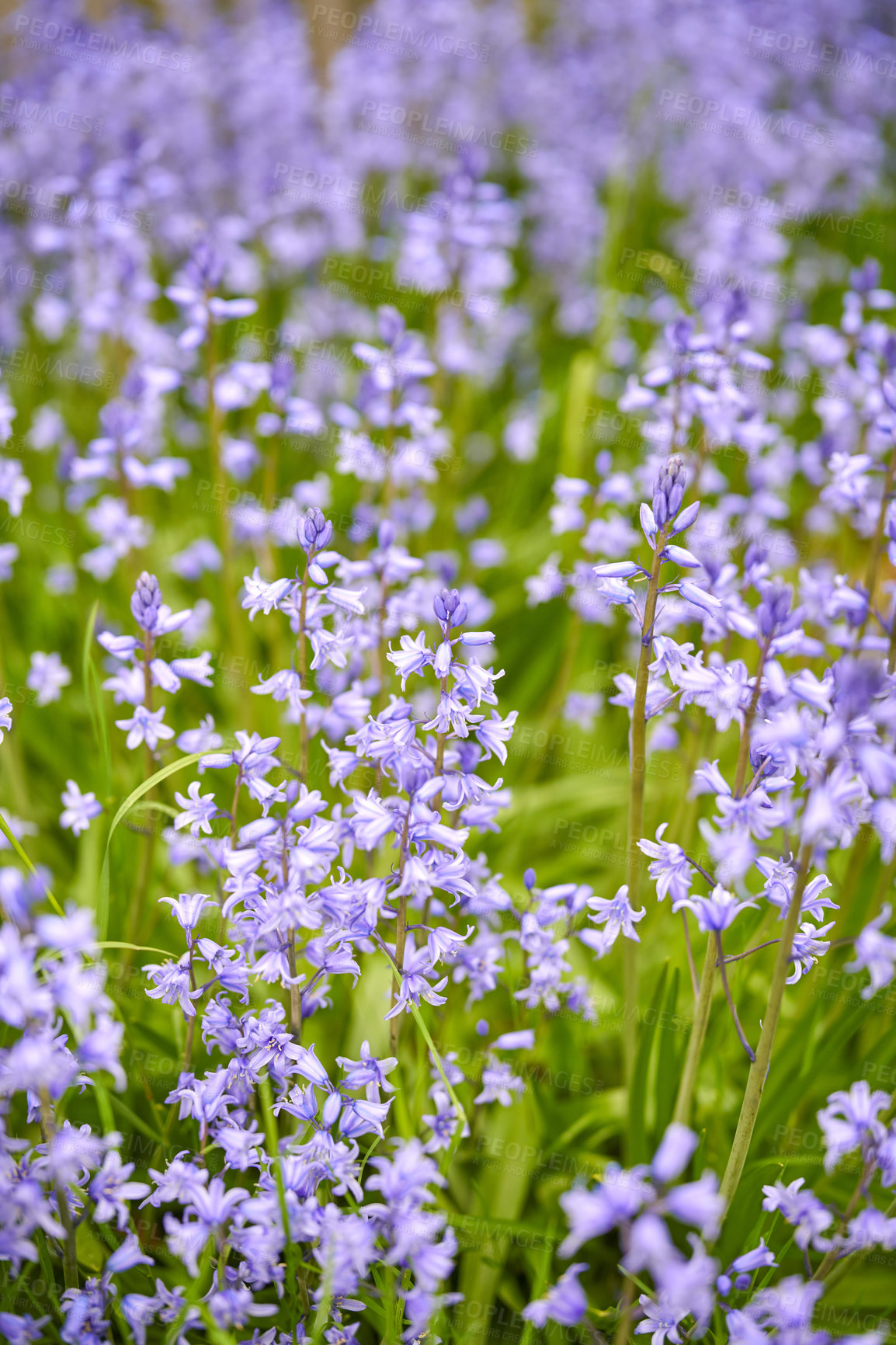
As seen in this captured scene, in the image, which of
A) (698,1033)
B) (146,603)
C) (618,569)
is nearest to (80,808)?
(146,603)

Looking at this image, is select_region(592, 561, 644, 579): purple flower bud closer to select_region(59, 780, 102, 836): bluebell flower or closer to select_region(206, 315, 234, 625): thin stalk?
select_region(59, 780, 102, 836): bluebell flower

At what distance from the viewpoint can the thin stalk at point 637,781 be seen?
2170mm

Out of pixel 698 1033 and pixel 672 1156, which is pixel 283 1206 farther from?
pixel 698 1033

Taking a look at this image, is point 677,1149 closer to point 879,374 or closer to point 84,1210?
point 84,1210

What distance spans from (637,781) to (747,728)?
42 centimetres

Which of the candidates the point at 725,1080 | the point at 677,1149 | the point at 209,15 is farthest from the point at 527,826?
the point at 209,15

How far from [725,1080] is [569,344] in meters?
5.90

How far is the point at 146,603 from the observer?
2.58 m

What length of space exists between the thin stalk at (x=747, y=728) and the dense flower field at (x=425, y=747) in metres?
0.02

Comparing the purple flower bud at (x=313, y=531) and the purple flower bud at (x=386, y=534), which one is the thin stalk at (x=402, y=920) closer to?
the purple flower bud at (x=313, y=531)

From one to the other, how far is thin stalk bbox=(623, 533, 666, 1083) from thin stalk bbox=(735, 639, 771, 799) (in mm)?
241

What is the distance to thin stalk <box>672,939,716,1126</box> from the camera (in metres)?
2.32

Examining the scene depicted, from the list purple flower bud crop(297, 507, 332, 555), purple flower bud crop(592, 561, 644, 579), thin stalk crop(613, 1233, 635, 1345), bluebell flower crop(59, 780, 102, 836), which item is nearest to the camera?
thin stalk crop(613, 1233, 635, 1345)

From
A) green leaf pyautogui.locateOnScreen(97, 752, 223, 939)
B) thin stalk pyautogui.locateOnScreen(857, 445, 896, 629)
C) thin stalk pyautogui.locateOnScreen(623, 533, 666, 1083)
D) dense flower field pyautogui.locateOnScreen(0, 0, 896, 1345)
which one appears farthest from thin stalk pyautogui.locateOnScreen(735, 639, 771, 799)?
green leaf pyautogui.locateOnScreen(97, 752, 223, 939)
